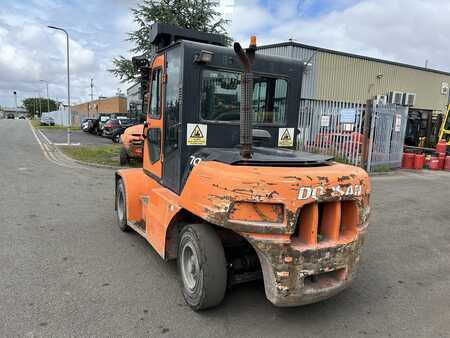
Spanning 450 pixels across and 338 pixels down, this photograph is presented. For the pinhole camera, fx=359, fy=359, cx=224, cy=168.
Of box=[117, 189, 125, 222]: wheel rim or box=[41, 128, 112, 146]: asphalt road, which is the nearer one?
box=[117, 189, 125, 222]: wheel rim

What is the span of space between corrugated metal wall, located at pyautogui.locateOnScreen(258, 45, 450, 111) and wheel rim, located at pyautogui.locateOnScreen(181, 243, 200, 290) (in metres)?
17.8

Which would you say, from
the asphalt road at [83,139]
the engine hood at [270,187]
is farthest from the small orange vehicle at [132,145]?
the asphalt road at [83,139]

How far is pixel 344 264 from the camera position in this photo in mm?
3236

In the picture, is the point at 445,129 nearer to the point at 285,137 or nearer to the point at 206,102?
the point at 285,137

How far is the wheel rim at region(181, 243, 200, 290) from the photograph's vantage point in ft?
11.3

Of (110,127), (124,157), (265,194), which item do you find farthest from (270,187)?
(110,127)

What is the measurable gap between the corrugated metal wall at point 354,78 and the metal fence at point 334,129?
6.25 metres

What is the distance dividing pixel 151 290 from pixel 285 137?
7.95 feet

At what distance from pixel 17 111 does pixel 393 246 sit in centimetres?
19559

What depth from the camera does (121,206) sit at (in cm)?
575

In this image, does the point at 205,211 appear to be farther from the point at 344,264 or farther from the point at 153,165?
the point at 153,165

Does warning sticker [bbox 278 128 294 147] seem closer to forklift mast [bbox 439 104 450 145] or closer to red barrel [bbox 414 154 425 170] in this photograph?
red barrel [bbox 414 154 425 170]

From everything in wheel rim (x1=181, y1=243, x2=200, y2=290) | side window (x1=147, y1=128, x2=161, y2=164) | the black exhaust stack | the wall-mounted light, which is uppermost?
the wall-mounted light

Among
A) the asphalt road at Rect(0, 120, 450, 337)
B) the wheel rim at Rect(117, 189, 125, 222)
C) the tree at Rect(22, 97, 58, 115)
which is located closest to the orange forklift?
the asphalt road at Rect(0, 120, 450, 337)
